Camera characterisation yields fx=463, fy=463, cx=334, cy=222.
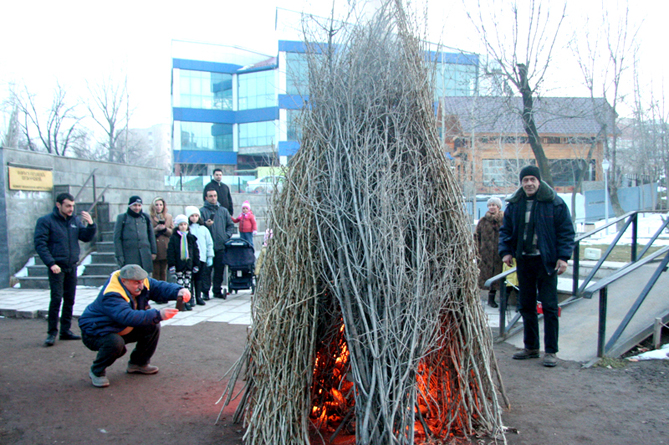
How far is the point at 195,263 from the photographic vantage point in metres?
7.96

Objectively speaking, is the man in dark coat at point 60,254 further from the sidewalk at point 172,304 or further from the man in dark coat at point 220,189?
the man in dark coat at point 220,189

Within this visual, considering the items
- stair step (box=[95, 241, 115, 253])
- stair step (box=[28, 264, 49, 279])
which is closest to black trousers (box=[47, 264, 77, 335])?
stair step (box=[28, 264, 49, 279])

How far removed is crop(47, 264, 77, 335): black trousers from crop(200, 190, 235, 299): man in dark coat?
9.24 ft

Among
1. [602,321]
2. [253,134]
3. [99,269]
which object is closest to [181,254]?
[99,269]

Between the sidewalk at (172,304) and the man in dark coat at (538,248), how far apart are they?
12.3 ft

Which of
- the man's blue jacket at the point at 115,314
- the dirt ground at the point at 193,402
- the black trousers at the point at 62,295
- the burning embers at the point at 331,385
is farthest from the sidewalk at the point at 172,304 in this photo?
the burning embers at the point at 331,385

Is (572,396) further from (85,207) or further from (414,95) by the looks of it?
(85,207)

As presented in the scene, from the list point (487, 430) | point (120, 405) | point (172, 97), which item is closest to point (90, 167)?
point (120, 405)

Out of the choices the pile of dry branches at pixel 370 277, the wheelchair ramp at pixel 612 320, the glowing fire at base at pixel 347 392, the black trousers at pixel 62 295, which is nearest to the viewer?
the pile of dry branches at pixel 370 277

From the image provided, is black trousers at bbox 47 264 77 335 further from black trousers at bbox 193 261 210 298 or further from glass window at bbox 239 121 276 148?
glass window at bbox 239 121 276 148

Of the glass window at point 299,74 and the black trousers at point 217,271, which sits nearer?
the glass window at point 299,74

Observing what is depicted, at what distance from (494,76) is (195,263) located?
30.6ft

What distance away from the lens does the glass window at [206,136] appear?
43.8m

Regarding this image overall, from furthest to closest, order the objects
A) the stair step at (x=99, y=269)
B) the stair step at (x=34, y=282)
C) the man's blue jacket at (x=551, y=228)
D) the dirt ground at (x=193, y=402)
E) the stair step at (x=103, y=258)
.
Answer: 1. the stair step at (x=103, y=258)
2. the stair step at (x=99, y=269)
3. the stair step at (x=34, y=282)
4. the man's blue jacket at (x=551, y=228)
5. the dirt ground at (x=193, y=402)
